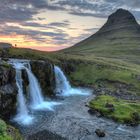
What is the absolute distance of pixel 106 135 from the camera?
211 feet

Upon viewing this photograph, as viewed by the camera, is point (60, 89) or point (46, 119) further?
point (60, 89)

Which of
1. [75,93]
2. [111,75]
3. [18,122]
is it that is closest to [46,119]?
[18,122]

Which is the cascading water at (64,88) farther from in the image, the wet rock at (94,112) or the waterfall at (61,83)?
the wet rock at (94,112)

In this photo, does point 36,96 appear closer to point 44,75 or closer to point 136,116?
point 44,75

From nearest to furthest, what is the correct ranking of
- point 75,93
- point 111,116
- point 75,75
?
1. point 111,116
2. point 75,93
3. point 75,75

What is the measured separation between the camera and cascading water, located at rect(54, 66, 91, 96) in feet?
378

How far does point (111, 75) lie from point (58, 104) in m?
62.9

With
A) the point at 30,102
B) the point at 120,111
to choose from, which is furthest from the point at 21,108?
the point at 120,111

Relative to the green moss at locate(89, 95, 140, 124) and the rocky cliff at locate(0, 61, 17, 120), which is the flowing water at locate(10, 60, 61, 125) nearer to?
the rocky cliff at locate(0, 61, 17, 120)

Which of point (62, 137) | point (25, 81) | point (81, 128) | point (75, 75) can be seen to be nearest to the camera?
point (62, 137)

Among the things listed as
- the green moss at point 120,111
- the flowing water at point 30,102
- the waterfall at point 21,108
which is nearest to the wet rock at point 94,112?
the green moss at point 120,111

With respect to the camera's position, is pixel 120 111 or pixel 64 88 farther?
pixel 64 88

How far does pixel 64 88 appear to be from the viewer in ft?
400

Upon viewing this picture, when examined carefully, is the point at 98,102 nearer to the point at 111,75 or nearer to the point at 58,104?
the point at 58,104
